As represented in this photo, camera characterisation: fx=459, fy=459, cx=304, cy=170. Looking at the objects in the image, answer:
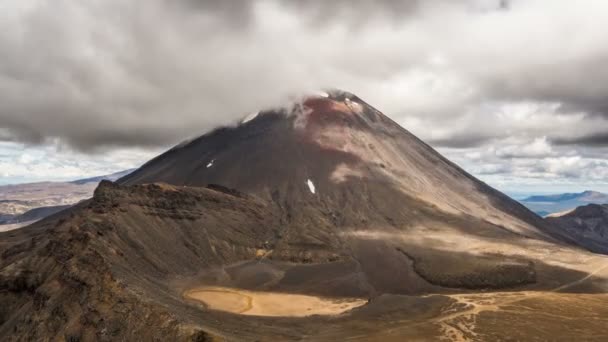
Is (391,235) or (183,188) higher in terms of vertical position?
(183,188)

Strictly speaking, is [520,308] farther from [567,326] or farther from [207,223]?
[207,223]

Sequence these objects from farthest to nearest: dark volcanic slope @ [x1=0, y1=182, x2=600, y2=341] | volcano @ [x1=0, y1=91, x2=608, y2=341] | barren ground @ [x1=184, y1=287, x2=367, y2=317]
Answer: barren ground @ [x1=184, y1=287, x2=367, y2=317]
volcano @ [x1=0, y1=91, x2=608, y2=341]
dark volcanic slope @ [x1=0, y1=182, x2=600, y2=341]

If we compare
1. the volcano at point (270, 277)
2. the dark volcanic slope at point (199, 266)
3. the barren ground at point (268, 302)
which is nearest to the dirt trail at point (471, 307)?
the volcano at point (270, 277)

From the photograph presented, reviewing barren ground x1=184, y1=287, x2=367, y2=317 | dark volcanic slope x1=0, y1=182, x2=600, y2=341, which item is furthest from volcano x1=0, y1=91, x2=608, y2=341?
barren ground x1=184, y1=287, x2=367, y2=317

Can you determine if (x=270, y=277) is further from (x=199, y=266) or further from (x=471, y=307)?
(x=471, y=307)

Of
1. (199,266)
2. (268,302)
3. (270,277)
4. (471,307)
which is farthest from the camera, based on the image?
(199,266)

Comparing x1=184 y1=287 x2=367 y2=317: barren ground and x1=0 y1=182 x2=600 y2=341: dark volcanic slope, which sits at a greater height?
x1=0 y1=182 x2=600 y2=341: dark volcanic slope

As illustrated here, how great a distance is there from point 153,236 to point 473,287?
90322 millimetres

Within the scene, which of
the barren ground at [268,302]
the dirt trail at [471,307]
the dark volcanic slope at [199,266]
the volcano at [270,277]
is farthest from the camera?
the barren ground at [268,302]

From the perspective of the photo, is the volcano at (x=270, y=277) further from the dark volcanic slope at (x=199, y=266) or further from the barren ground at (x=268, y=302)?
the barren ground at (x=268, y=302)

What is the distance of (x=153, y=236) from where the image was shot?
134 m

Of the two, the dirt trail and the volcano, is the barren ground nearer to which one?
the volcano

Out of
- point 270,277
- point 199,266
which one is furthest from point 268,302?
point 199,266

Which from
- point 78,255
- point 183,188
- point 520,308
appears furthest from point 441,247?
point 78,255
